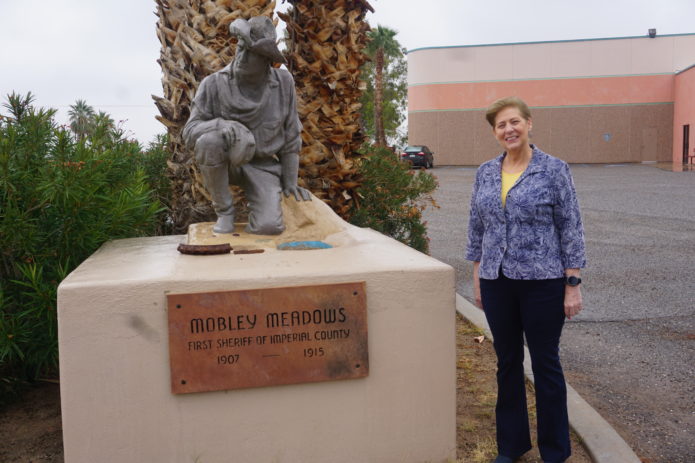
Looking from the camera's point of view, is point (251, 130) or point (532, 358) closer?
point (532, 358)

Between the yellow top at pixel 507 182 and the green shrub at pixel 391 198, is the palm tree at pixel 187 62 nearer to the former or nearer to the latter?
the green shrub at pixel 391 198

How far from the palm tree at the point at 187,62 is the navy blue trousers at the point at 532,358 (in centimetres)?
369

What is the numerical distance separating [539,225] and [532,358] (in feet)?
2.23

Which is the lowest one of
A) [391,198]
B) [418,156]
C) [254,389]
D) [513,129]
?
[254,389]

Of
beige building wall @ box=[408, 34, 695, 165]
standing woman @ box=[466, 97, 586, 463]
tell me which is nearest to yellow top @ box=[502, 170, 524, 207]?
standing woman @ box=[466, 97, 586, 463]

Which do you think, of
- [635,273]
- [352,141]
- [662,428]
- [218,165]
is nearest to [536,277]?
[662,428]

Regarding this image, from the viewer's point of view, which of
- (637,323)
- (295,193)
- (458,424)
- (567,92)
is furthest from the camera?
(567,92)

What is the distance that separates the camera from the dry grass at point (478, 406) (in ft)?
12.2

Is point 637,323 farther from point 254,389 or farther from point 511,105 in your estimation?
point 254,389

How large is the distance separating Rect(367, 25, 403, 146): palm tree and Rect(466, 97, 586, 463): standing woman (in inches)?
1115

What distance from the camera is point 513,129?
330cm

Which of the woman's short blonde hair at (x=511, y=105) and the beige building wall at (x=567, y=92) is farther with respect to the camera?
the beige building wall at (x=567, y=92)

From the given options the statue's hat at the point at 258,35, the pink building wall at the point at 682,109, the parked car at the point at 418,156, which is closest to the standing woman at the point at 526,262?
the statue's hat at the point at 258,35

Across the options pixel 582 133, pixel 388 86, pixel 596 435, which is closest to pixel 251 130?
pixel 596 435
